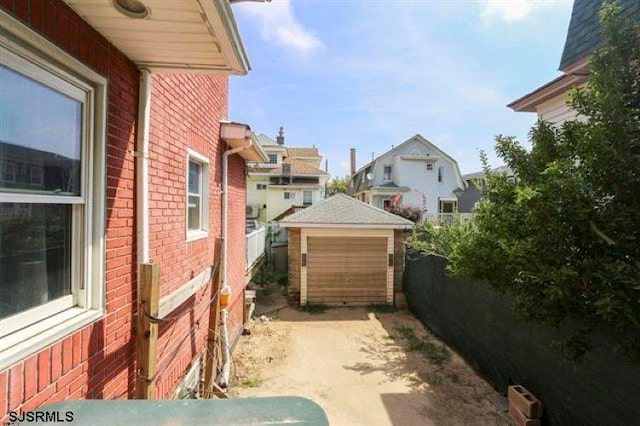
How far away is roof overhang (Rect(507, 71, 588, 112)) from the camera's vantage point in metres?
5.37

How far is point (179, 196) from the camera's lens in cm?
375

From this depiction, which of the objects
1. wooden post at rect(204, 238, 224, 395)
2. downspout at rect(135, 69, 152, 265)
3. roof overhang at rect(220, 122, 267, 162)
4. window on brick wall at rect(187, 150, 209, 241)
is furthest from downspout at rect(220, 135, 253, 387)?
downspout at rect(135, 69, 152, 265)

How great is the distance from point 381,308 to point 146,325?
28.0 feet

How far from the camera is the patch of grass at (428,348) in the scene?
668cm

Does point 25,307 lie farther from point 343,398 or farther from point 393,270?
point 393,270

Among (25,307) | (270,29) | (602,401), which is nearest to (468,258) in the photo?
(602,401)

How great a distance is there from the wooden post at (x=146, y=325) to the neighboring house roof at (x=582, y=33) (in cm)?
642

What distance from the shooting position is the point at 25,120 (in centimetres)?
172

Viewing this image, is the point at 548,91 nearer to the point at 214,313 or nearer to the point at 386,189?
the point at 214,313

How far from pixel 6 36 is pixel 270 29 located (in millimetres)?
4866

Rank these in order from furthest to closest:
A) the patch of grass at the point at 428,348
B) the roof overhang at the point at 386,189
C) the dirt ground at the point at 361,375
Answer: the roof overhang at the point at 386,189 < the patch of grass at the point at 428,348 < the dirt ground at the point at 361,375

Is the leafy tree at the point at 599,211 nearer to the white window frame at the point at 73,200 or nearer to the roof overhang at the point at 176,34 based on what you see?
the roof overhang at the point at 176,34

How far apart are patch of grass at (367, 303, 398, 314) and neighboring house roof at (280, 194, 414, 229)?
2.38m

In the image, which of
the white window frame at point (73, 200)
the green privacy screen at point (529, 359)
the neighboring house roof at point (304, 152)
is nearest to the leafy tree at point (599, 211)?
the green privacy screen at point (529, 359)
